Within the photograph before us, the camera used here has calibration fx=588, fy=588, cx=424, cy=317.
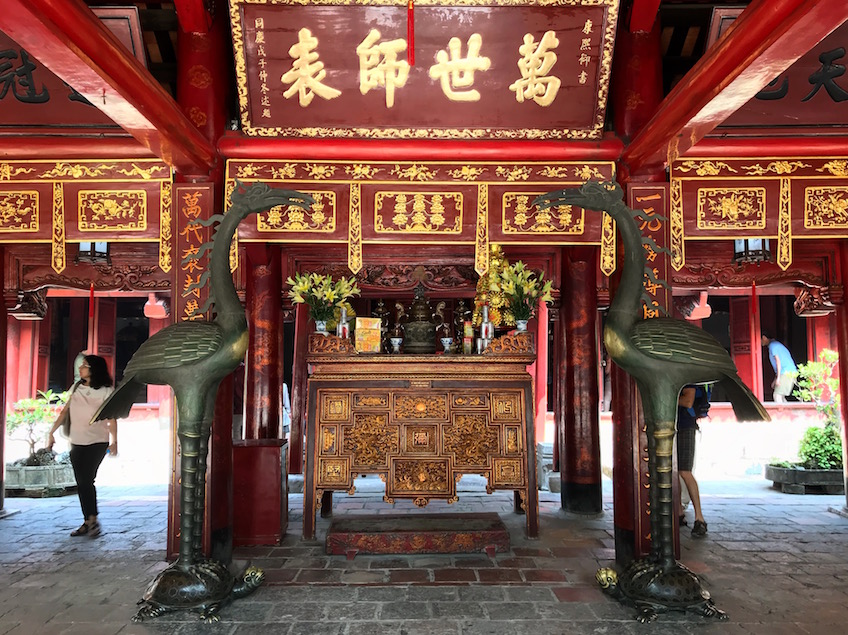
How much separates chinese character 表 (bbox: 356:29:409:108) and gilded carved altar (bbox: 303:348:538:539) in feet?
7.07

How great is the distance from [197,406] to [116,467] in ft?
24.3

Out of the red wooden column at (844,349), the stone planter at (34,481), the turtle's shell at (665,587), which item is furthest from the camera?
the stone planter at (34,481)

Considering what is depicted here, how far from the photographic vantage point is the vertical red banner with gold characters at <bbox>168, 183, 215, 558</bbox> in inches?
163

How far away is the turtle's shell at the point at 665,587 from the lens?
332cm

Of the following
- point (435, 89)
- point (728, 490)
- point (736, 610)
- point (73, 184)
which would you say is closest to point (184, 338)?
point (73, 184)

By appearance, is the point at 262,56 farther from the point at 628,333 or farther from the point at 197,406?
the point at 628,333

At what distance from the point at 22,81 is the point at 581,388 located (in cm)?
560

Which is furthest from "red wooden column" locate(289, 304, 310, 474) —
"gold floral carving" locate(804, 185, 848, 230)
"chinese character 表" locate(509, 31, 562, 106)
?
"gold floral carving" locate(804, 185, 848, 230)

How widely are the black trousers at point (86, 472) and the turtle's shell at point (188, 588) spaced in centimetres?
232

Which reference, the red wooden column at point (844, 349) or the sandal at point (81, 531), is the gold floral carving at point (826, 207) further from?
the sandal at point (81, 531)

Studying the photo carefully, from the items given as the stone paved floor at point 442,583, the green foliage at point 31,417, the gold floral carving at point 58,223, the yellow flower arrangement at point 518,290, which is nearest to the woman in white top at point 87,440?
the stone paved floor at point 442,583

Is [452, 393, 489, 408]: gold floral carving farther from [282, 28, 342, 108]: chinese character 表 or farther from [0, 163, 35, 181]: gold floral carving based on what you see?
[0, 163, 35, 181]: gold floral carving

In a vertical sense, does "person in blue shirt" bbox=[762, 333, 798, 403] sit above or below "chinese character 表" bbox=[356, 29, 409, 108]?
below

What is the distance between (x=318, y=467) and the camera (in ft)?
16.0
